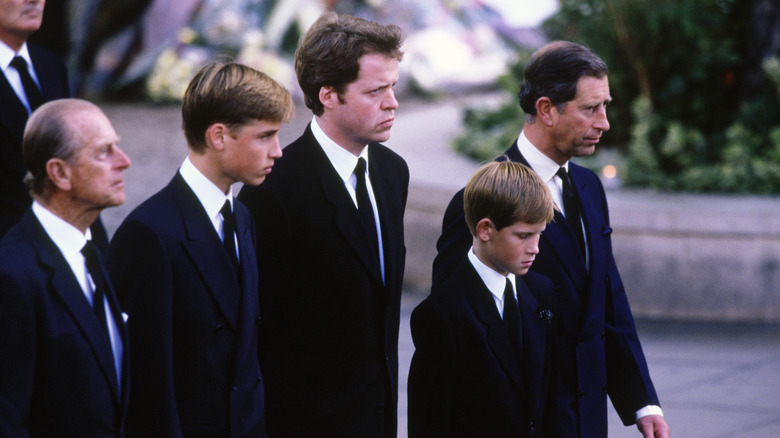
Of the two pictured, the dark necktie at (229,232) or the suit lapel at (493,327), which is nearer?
the dark necktie at (229,232)

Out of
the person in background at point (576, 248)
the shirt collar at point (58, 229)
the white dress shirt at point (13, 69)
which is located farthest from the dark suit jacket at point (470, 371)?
the white dress shirt at point (13, 69)

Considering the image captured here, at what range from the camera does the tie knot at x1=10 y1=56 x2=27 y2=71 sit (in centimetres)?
381

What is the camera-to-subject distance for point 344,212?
10.5 ft

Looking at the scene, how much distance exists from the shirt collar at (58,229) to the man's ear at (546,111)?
1.66m

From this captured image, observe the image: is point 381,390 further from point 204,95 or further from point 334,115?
point 204,95

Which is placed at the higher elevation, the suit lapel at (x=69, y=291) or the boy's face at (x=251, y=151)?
the boy's face at (x=251, y=151)

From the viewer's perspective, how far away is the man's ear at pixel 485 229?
314cm

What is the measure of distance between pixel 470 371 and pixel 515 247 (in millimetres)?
402

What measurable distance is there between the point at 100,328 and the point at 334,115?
1.11 m

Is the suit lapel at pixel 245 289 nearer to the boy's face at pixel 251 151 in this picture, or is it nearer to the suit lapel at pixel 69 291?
the boy's face at pixel 251 151

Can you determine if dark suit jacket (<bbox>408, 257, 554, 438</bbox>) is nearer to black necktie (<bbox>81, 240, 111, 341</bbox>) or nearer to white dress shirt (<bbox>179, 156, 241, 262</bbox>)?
white dress shirt (<bbox>179, 156, 241, 262</bbox>)

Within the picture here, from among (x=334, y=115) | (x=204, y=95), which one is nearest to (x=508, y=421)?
(x=334, y=115)

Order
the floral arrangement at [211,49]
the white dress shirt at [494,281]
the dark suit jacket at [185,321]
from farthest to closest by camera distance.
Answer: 1. the floral arrangement at [211,49]
2. the white dress shirt at [494,281]
3. the dark suit jacket at [185,321]

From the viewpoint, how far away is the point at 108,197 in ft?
8.14
